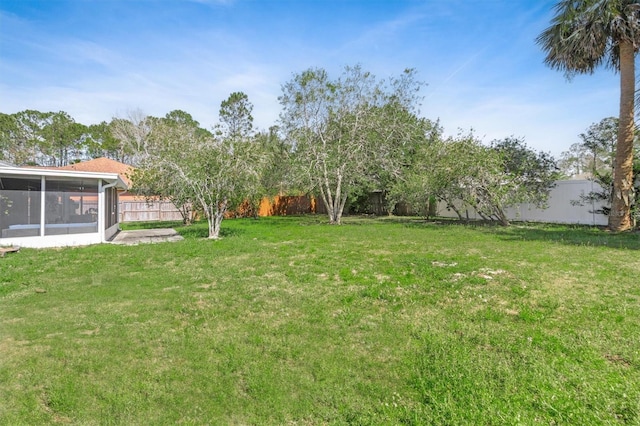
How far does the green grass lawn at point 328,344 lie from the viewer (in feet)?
7.62

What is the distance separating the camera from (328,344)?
3.28m

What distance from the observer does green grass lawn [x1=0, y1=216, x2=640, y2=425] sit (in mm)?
2322

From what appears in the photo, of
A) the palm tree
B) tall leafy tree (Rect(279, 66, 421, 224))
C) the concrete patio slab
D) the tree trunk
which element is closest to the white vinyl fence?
the palm tree

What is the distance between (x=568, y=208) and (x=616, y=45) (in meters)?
6.04

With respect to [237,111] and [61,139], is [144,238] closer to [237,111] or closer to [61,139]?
[237,111]

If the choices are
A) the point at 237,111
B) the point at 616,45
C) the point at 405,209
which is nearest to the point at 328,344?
the point at 616,45

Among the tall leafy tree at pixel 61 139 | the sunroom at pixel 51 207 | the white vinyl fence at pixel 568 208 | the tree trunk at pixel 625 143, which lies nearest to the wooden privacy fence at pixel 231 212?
the sunroom at pixel 51 207

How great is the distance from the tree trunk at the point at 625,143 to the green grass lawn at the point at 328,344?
568 centimetres

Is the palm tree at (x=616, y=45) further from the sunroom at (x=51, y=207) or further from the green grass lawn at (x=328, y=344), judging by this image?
the sunroom at (x=51, y=207)

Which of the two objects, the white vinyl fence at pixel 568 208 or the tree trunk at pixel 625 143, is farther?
the white vinyl fence at pixel 568 208

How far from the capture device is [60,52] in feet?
25.0

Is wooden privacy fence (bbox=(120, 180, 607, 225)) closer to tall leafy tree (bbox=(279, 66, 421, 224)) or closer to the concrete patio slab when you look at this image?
tall leafy tree (bbox=(279, 66, 421, 224))

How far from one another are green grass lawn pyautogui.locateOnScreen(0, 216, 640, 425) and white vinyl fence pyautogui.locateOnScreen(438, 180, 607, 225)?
8.34 metres

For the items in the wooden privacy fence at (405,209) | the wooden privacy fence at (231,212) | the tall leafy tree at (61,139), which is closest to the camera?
the wooden privacy fence at (405,209)
